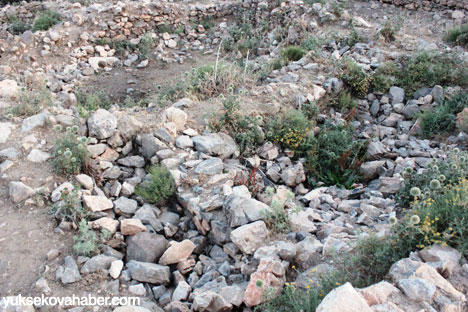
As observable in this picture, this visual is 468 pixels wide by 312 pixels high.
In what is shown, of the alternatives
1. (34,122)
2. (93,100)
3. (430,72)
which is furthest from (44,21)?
(430,72)

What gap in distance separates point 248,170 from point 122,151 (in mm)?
1687

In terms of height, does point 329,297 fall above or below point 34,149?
above

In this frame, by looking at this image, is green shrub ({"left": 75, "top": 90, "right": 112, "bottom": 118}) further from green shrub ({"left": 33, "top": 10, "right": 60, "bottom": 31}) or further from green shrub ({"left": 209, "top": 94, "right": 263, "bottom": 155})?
green shrub ({"left": 33, "top": 10, "right": 60, "bottom": 31})

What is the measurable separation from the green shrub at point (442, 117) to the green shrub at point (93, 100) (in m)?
5.29

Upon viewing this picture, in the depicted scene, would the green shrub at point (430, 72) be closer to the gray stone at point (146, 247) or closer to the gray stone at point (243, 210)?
the gray stone at point (243, 210)

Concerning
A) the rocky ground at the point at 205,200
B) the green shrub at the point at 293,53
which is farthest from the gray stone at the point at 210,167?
the green shrub at the point at 293,53

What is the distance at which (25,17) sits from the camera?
11.0 meters

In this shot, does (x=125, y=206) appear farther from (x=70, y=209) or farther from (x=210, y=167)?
(x=210, y=167)

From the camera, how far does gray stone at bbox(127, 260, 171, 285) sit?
12.1ft

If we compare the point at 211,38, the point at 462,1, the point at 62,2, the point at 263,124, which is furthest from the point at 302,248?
the point at 62,2

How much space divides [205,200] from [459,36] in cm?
644

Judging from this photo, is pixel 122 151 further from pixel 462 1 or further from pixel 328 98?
pixel 462 1

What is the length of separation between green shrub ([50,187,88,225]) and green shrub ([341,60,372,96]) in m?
4.88

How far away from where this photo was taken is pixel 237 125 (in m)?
5.73
